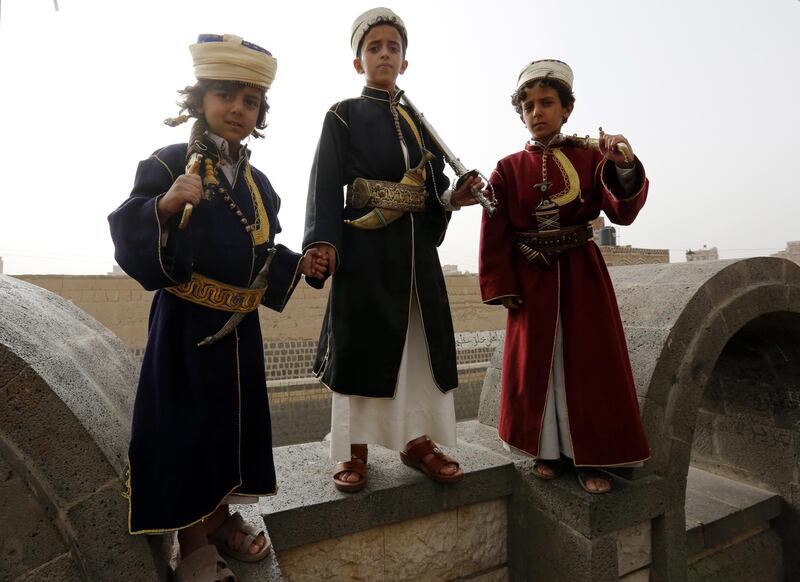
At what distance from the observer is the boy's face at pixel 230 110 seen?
1.53 metres

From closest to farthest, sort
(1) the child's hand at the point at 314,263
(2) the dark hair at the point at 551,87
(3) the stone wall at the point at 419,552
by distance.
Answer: (1) the child's hand at the point at 314,263
(3) the stone wall at the point at 419,552
(2) the dark hair at the point at 551,87

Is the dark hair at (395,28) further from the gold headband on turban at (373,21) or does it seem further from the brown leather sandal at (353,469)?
the brown leather sandal at (353,469)

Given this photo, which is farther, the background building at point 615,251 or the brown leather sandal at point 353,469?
the background building at point 615,251

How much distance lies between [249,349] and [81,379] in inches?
18.2

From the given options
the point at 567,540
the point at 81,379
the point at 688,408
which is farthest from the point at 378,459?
the point at 688,408

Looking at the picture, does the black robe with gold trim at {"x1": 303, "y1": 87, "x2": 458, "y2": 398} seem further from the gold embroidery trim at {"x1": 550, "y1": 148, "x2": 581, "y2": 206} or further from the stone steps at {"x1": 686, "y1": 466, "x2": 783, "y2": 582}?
the stone steps at {"x1": 686, "y1": 466, "x2": 783, "y2": 582}

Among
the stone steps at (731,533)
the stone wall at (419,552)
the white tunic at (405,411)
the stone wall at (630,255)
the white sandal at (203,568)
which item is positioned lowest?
the stone steps at (731,533)

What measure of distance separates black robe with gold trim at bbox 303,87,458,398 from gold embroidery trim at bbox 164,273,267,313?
41cm

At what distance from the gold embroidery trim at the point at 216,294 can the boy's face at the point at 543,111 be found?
1512 millimetres

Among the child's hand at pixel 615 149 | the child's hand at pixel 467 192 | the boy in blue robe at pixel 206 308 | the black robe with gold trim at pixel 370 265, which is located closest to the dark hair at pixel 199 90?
the boy in blue robe at pixel 206 308

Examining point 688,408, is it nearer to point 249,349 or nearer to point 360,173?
point 360,173

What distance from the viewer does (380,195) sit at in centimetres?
203

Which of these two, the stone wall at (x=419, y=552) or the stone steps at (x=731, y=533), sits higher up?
the stone wall at (x=419, y=552)

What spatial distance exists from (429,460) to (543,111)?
5.47 ft
